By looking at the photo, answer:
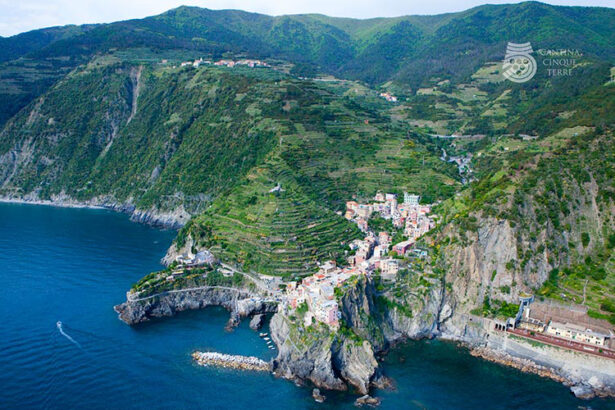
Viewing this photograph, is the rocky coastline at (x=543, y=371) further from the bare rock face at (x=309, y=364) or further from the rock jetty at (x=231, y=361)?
the rock jetty at (x=231, y=361)

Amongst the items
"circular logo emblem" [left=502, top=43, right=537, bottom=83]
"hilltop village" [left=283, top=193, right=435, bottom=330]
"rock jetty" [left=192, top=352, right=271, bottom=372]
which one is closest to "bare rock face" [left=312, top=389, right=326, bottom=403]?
"rock jetty" [left=192, top=352, right=271, bottom=372]

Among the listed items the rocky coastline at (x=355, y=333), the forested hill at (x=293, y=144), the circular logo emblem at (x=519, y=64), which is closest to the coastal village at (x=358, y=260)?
the rocky coastline at (x=355, y=333)

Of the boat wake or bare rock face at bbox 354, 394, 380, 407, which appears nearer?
bare rock face at bbox 354, 394, 380, 407

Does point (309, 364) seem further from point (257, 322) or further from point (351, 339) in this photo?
point (257, 322)

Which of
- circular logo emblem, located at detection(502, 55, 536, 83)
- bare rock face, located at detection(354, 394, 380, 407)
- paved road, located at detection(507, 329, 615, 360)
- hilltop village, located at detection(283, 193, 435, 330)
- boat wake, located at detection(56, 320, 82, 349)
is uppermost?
circular logo emblem, located at detection(502, 55, 536, 83)

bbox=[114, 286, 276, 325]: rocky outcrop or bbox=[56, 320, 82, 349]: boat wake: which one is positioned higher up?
bbox=[114, 286, 276, 325]: rocky outcrop

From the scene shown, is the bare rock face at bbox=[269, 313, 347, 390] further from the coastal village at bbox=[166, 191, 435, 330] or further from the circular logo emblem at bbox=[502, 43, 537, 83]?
the circular logo emblem at bbox=[502, 43, 537, 83]

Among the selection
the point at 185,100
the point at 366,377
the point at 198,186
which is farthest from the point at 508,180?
the point at 185,100
